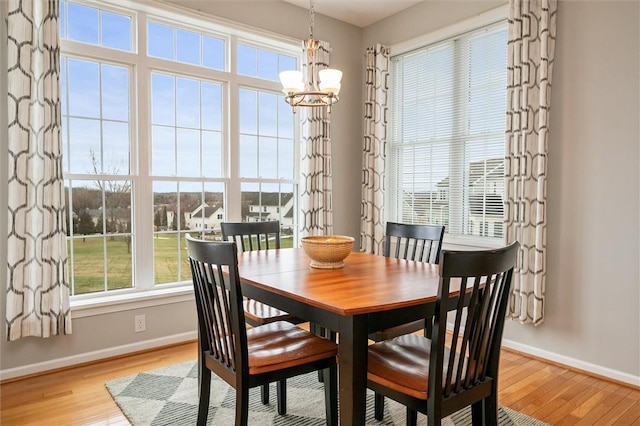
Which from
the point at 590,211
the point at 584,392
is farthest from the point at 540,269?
the point at 584,392

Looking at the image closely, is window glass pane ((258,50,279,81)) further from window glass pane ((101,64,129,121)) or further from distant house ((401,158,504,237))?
distant house ((401,158,504,237))

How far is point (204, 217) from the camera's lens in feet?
12.1

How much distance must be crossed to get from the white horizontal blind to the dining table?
1.58 metres

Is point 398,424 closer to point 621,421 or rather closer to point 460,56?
point 621,421

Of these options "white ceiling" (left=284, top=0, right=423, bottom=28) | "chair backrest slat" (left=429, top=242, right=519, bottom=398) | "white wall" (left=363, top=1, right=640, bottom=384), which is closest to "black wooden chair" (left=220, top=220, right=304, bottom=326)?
"chair backrest slat" (left=429, top=242, right=519, bottom=398)

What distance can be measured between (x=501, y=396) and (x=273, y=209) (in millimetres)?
2443

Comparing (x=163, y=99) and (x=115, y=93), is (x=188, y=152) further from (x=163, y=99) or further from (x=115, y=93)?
(x=115, y=93)

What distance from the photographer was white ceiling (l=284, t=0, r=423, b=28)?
3.95 m

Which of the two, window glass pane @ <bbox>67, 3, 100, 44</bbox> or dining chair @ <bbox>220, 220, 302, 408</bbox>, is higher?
window glass pane @ <bbox>67, 3, 100, 44</bbox>

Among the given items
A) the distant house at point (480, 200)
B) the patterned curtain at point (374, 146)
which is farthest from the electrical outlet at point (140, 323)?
the distant house at point (480, 200)

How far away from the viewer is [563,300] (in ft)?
9.93

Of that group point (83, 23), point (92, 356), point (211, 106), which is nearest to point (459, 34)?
point (211, 106)

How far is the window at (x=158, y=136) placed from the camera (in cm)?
309

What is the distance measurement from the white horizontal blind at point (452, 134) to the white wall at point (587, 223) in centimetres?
50
